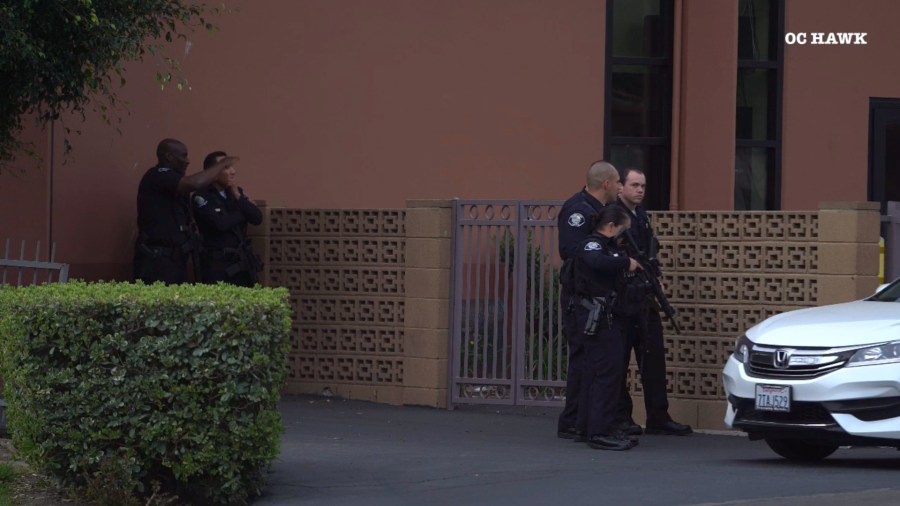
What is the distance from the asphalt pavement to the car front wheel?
0.22 ft

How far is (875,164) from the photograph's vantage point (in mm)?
17047

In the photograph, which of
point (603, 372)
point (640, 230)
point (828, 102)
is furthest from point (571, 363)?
point (828, 102)

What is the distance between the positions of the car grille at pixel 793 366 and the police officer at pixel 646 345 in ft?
3.86

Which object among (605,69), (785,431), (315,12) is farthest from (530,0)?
(785,431)

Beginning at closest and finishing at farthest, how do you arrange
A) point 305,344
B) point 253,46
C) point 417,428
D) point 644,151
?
point 417,428, point 305,344, point 253,46, point 644,151

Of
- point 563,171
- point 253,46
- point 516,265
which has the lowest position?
point 516,265

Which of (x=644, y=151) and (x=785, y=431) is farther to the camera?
(x=644, y=151)

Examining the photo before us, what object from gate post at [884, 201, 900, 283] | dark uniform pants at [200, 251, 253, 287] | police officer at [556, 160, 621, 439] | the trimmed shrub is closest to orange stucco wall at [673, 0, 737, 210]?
gate post at [884, 201, 900, 283]

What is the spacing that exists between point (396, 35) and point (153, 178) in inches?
128

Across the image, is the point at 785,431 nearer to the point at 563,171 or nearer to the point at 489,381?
the point at 489,381

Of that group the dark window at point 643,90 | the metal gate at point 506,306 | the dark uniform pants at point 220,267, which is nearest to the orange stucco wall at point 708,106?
the dark window at point 643,90

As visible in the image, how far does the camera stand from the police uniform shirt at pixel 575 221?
10.0 metres

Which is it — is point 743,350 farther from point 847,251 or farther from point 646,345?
point 847,251

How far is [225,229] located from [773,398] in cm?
514
